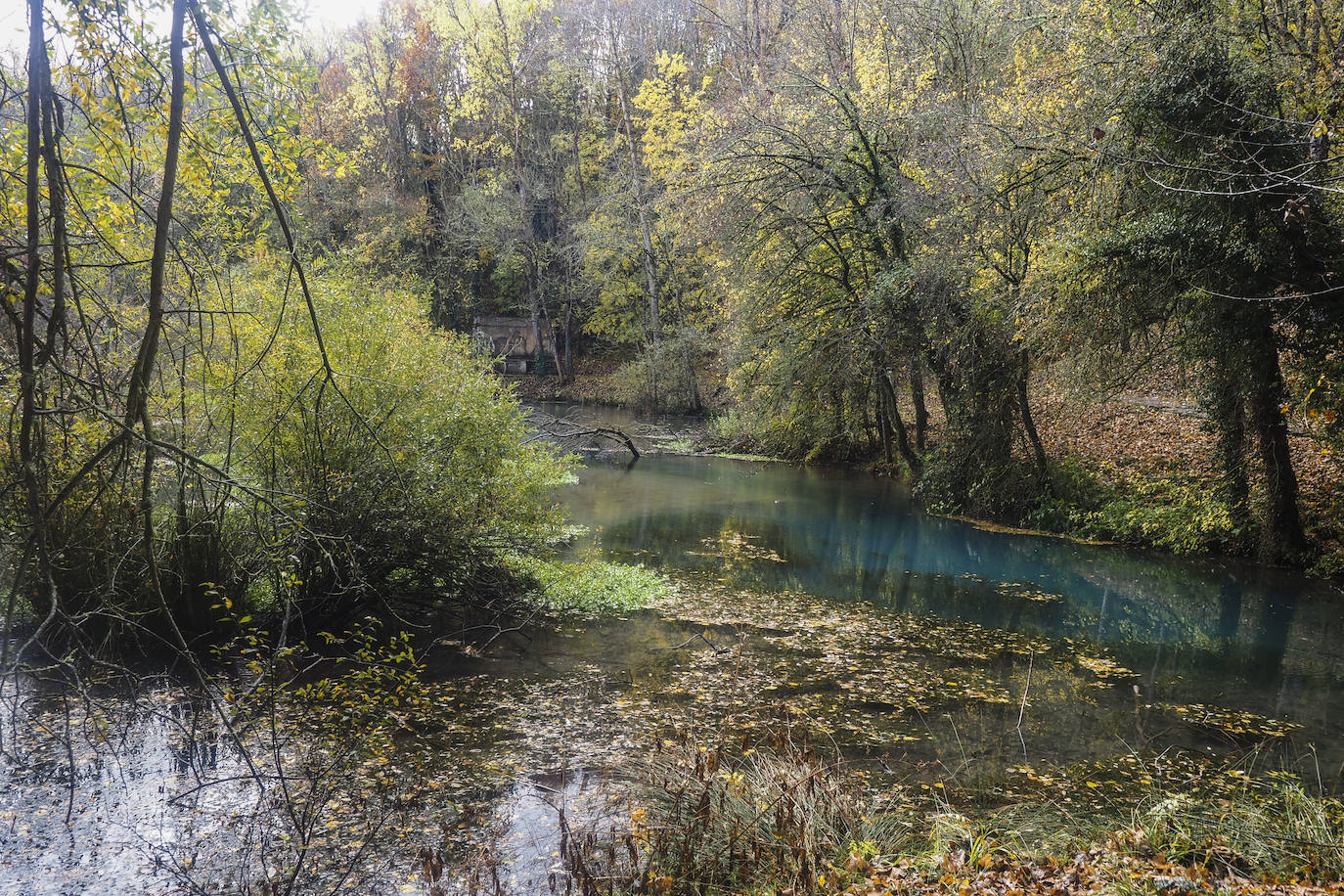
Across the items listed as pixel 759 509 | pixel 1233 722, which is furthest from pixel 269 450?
pixel 759 509

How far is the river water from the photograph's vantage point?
4957 millimetres

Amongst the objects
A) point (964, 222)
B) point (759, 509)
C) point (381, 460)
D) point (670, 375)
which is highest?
point (964, 222)

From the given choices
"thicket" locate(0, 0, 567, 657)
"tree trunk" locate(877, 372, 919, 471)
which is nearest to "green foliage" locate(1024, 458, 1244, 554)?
"tree trunk" locate(877, 372, 919, 471)

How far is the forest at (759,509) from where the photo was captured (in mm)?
3928

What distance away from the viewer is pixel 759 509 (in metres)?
17.9

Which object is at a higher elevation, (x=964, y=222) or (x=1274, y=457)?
(x=964, y=222)

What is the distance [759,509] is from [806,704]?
10619 millimetres

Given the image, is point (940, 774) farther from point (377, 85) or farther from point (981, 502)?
point (377, 85)

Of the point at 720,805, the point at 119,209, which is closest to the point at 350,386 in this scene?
the point at 119,209

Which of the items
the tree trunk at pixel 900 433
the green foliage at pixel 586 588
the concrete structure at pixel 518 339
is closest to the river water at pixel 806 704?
the green foliage at pixel 586 588

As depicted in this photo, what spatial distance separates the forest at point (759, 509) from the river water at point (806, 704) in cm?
6

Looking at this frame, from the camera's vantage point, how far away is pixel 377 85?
35.8 meters

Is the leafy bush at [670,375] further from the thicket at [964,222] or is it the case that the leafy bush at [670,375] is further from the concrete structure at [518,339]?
the concrete structure at [518,339]

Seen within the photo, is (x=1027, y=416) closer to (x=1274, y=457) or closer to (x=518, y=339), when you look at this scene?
(x=1274, y=457)
